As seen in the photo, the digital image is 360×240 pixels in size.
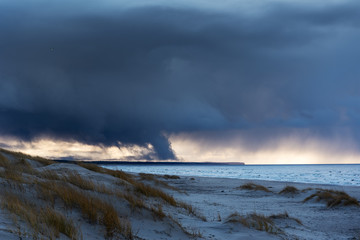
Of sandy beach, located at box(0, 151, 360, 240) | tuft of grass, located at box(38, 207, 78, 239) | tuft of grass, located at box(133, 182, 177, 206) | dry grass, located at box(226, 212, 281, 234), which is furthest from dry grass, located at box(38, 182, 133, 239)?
tuft of grass, located at box(133, 182, 177, 206)

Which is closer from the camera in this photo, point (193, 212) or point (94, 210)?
point (94, 210)

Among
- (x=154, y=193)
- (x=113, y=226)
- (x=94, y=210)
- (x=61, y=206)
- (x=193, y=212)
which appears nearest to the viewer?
(x=113, y=226)

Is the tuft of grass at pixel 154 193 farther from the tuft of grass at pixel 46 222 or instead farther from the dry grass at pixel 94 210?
the tuft of grass at pixel 46 222

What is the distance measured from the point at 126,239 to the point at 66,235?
40.3 inches

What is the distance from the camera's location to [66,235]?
4.53 metres

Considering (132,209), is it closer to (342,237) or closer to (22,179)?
(22,179)

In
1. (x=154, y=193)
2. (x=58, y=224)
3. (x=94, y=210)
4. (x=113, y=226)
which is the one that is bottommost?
(x=113, y=226)

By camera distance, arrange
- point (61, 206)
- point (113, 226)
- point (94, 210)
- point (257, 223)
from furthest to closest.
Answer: point (257, 223) → point (61, 206) → point (94, 210) → point (113, 226)

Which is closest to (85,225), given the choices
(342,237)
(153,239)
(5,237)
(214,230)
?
(153,239)

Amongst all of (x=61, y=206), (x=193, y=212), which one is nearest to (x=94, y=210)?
(x=61, y=206)

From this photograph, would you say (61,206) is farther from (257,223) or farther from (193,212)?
(257,223)

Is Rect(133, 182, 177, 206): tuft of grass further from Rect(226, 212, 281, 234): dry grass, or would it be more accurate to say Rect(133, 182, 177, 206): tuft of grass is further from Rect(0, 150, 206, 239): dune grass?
Rect(226, 212, 281, 234): dry grass

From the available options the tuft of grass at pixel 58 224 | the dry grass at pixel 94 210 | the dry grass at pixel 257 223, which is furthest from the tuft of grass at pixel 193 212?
the tuft of grass at pixel 58 224

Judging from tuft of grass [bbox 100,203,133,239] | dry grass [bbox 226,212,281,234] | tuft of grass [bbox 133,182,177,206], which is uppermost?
tuft of grass [bbox 133,182,177,206]
